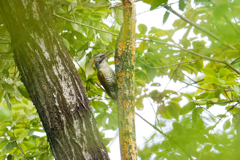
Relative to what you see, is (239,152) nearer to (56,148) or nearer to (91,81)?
(56,148)

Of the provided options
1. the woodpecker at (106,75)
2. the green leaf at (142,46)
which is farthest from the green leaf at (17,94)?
the green leaf at (142,46)

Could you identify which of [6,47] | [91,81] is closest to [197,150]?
[91,81]

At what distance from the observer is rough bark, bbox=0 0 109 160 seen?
4.47 feet

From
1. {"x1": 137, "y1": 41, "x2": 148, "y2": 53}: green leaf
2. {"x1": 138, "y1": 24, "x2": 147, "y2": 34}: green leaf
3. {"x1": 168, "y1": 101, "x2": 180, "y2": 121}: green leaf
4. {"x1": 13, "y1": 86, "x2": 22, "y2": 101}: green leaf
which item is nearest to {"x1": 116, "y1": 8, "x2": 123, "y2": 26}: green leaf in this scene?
{"x1": 138, "y1": 24, "x2": 147, "y2": 34}: green leaf

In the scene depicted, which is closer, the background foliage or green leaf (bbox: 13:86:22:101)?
the background foliage

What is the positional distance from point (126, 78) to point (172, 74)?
2.31 ft

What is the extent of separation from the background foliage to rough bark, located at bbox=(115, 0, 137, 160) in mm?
214

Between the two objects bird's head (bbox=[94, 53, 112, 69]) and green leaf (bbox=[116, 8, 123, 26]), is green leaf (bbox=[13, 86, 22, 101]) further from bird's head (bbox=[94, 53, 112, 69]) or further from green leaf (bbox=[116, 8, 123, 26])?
green leaf (bbox=[116, 8, 123, 26])

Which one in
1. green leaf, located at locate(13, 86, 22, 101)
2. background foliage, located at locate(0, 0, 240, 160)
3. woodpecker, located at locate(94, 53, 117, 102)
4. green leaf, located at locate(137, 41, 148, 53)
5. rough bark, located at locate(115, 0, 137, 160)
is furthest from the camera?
woodpecker, located at locate(94, 53, 117, 102)

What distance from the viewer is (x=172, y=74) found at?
6.31 ft

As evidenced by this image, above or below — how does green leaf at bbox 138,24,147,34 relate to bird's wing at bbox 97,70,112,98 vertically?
above

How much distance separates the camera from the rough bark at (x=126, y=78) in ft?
4.25

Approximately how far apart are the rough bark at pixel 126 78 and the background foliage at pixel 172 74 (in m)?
0.21

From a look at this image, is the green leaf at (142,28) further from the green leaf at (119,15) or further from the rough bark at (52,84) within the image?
the rough bark at (52,84)
